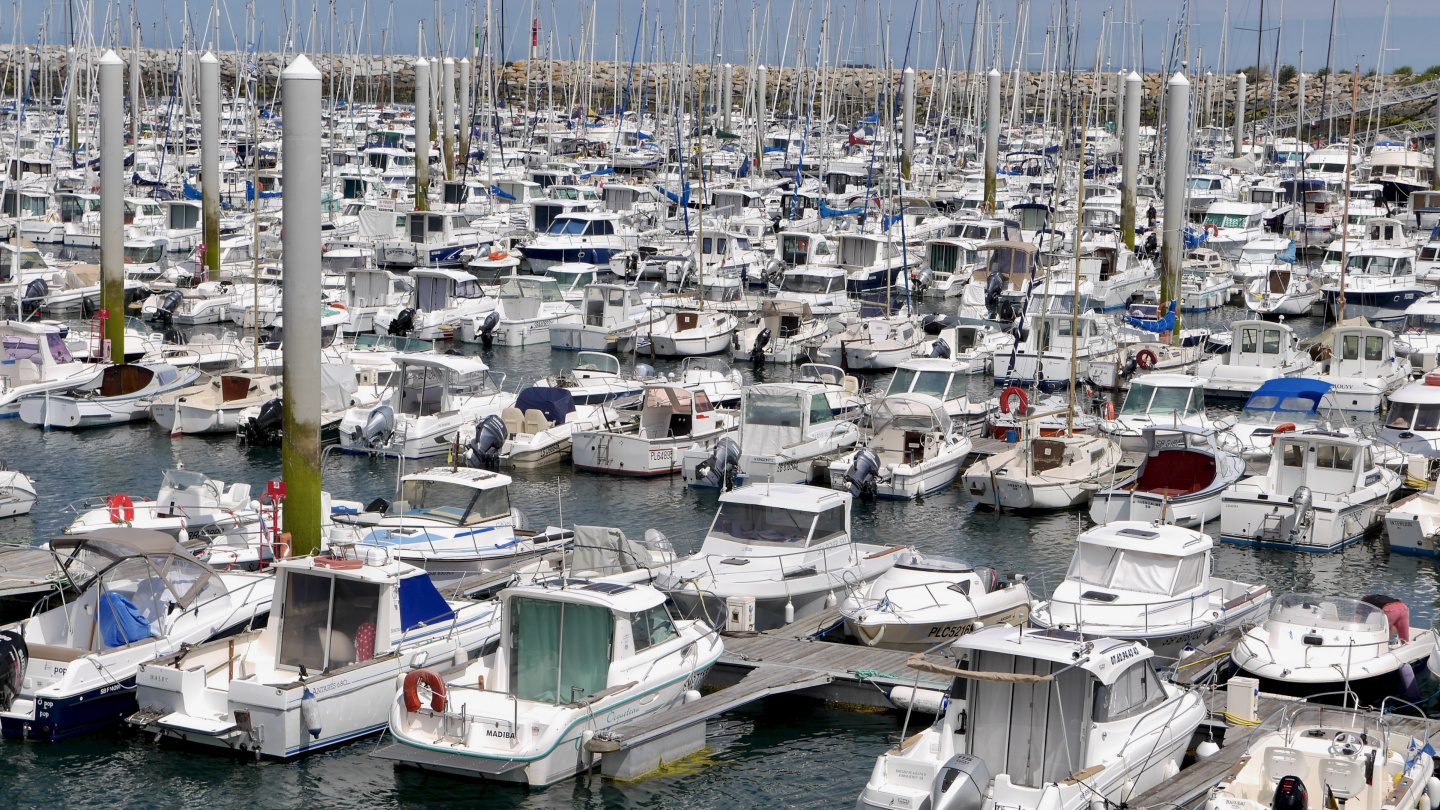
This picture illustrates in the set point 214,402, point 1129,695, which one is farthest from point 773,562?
point 214,402

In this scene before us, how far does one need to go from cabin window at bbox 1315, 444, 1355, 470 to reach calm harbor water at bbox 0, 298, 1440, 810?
49.2 inches

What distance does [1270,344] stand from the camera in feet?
124

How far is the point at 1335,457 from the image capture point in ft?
89.7

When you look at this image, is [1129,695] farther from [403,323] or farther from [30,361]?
[403,323]

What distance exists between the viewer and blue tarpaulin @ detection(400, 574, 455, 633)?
19.0 m

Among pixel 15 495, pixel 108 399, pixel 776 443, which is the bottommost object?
pixel 15 495

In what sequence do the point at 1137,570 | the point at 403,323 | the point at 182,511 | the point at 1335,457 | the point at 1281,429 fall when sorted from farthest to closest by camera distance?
the point at 403,323
the point at 1281,429
the point at 1335,457
the point at 182,511
the point at 1137,570

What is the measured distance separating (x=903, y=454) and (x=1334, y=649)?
12.1 meters

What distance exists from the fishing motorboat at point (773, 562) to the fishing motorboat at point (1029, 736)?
542 centimetres

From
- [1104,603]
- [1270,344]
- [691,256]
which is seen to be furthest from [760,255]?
[1104,603]

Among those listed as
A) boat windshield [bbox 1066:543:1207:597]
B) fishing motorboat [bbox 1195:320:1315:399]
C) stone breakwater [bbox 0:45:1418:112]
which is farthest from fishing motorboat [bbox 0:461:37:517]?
stone breakwater [bbox 0:45:1418:112]

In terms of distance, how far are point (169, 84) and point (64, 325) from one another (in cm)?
9388

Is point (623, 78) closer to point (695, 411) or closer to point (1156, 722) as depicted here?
point (695, 411)

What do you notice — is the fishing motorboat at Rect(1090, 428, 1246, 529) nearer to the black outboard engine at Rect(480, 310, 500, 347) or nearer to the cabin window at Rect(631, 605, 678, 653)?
the cabin window at Rect(631, 605, 678, 653)
